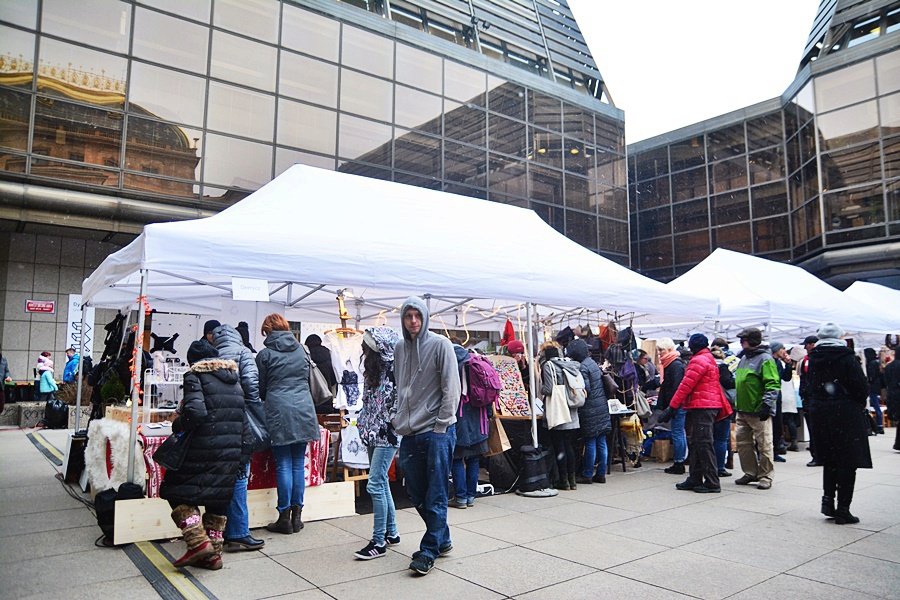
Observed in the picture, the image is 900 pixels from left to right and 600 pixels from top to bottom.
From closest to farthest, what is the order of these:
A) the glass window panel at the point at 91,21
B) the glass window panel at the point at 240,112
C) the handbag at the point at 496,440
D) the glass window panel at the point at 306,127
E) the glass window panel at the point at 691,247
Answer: the handbag at the point at 496,440, the glass window panel at the point at 91,21, the glass window panel at the point at 240,112, the glass window panel at the point at 306,127, the glass window panel at the point at 691,247

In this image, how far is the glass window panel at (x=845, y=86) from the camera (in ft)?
75.8

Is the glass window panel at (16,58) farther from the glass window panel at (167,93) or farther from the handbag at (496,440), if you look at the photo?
the handbag at (496,440)

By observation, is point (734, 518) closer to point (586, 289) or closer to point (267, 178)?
point (586, 289)

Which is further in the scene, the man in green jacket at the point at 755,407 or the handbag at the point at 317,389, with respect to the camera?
the man in green jacket at the point at 755,407

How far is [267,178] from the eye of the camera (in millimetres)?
17312

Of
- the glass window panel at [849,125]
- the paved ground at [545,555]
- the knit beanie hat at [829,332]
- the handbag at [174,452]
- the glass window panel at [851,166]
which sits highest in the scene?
the glass window panel at [849,125]

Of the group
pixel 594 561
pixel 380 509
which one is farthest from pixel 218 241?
pixel 594 561

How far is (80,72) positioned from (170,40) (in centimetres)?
236

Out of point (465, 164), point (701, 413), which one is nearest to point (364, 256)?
point (701, 413)

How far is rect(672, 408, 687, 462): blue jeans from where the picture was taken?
8828 millimetres

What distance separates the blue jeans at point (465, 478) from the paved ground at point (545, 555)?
0.20 meters

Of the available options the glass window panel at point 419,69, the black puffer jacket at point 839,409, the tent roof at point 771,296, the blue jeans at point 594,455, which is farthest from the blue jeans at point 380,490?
the glass window panel at point 419,69

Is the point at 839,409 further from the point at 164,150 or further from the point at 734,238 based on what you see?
the point at 734,238

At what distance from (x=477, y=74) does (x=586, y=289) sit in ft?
52.3
